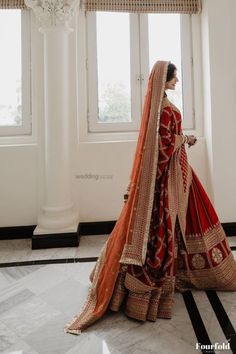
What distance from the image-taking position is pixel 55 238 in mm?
2775

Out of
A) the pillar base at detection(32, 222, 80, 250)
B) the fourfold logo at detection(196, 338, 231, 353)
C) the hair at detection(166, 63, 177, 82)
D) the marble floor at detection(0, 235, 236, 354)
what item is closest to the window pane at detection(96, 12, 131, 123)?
the pillar base at detection(32, 222, 80, 250)

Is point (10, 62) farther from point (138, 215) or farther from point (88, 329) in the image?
point (88, 329)

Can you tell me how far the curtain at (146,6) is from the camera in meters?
3.08

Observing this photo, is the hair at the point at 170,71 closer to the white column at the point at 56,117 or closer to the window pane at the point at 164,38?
the white column at the point at 56,117

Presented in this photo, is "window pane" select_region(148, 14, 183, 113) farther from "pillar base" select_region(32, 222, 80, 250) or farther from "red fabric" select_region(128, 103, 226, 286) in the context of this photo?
"pillar base" select_region(32, 222, 80, 250)

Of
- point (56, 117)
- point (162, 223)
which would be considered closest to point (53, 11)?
point (56, 117)

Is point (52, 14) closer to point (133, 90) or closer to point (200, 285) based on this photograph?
point (133, 90)

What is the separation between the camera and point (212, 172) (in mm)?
3107

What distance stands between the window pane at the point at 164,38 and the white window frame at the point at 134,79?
0.06 m

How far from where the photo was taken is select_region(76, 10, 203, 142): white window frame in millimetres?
3217

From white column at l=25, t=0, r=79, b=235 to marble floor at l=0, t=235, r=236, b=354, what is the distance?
29.8 inches

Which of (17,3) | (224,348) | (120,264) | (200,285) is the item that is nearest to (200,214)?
(200,285)

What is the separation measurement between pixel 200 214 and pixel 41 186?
1872mm

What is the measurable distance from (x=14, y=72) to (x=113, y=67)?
112cm
